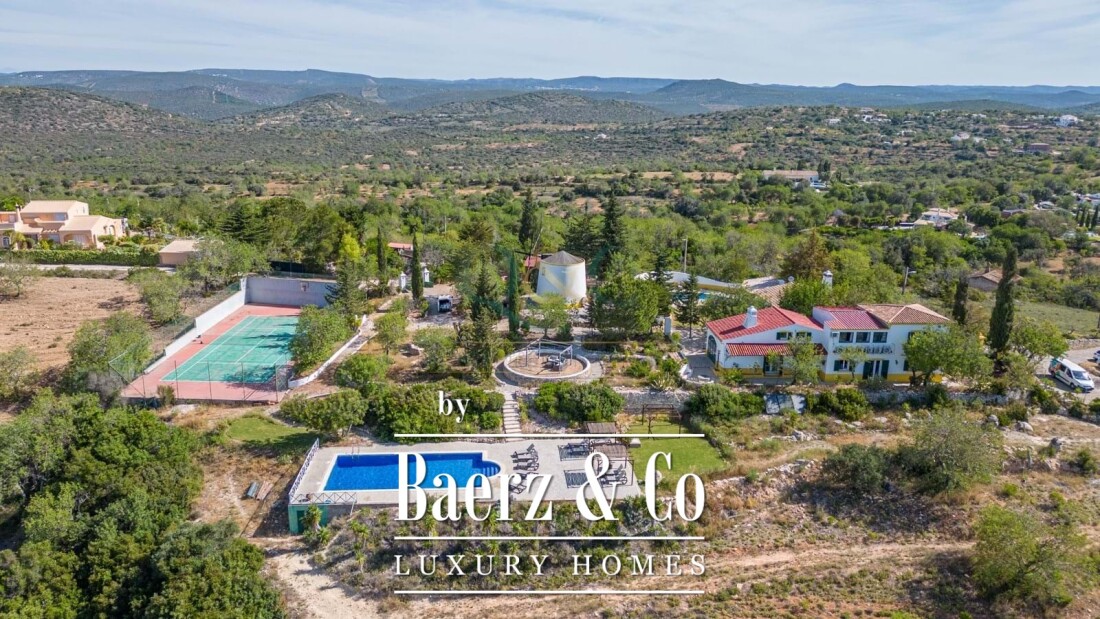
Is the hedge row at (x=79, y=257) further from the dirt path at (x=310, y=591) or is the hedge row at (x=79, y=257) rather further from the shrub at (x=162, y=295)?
the dirt path at (x=310, y=591)

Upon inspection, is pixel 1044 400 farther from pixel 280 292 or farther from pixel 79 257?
pixel 79 257

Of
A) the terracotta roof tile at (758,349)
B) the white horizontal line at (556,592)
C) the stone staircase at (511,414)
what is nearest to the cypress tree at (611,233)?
the terracotta roof tile at (758,349)

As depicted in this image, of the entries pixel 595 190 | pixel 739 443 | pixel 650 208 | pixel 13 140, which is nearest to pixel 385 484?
pixel 739 443

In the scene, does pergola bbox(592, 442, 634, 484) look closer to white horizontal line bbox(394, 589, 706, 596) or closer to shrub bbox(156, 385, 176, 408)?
white horizontal line bbox(394, 589, 706, 596)

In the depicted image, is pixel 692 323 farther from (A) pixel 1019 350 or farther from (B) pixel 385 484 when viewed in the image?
(B) pixel 385 484

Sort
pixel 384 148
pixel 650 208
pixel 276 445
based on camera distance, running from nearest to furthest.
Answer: pixel 276 445
pixel 650 208
pixel 384 148

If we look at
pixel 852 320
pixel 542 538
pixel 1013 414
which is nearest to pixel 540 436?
pixel 542 538
